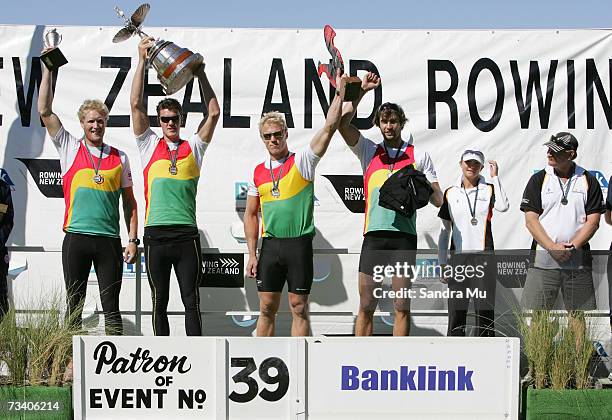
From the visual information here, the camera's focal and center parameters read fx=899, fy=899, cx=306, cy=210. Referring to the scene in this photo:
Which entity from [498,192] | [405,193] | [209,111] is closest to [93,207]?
[209,111]

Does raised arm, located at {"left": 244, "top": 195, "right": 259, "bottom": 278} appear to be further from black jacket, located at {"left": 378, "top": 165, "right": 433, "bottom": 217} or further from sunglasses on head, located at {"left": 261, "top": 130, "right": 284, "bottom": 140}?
black jacket, located at {"left": 378, "top": 165, "right": 433, "bottom": 217}

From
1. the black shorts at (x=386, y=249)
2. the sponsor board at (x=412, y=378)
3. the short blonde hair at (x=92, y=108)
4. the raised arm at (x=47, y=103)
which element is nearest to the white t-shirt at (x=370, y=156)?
the black shorts at (x=386, y=249)

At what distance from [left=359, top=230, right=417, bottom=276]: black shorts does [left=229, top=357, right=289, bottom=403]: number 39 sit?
41.9 inches

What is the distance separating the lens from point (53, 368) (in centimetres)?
569

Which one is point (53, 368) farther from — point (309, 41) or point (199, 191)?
point (309, 41)

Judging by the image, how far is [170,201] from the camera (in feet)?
21.1

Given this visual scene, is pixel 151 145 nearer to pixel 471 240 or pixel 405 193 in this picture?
pixel 405 193

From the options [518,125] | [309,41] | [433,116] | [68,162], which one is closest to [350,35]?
A: [309,41]

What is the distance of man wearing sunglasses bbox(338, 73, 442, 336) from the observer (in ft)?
20.5

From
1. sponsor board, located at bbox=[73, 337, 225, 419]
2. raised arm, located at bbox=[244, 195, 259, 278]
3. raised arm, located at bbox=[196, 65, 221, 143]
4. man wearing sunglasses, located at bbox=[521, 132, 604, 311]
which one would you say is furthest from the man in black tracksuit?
man wearing sunglasses, located at bbox=[521, 132, 604, 311]

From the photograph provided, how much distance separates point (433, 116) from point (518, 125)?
2.41ft

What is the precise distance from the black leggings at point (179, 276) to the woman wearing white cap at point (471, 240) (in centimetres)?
176

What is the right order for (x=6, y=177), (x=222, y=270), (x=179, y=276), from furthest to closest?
(x=6, y=177)
(x=222, y=270)
(x=179, y=276)

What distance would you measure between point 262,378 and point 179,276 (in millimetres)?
1176
